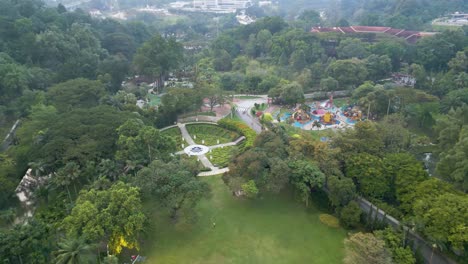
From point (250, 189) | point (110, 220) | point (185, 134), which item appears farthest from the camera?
point (185, 134)

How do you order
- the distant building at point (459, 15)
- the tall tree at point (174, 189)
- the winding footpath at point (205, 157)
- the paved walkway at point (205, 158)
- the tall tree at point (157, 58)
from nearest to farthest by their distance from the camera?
1. the tall tree at point (174, 189)
2. the winding footpath at point (205, 157)
3. the paved walkway at point (205, 158)
4. the tall tree at point (157, 58)
5. the distant building at point (459, 15)

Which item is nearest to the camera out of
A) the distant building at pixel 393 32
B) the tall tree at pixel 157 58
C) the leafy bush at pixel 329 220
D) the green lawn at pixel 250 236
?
the green lawn at pixel 250 236

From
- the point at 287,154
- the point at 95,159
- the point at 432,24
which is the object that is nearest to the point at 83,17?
the point at 95,159

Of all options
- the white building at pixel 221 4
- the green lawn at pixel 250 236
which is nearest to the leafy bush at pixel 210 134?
the green lawn at pixel 250 236

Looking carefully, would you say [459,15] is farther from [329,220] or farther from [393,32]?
[329,220]

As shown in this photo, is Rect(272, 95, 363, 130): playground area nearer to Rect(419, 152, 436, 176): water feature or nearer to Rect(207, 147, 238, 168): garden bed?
Rect(419, 152, 436, 176): water feature

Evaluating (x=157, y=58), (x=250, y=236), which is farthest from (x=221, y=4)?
(x=250, y=236)

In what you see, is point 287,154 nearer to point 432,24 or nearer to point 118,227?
point 118,227

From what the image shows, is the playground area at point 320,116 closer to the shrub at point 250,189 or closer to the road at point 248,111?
the road at point 248,111
